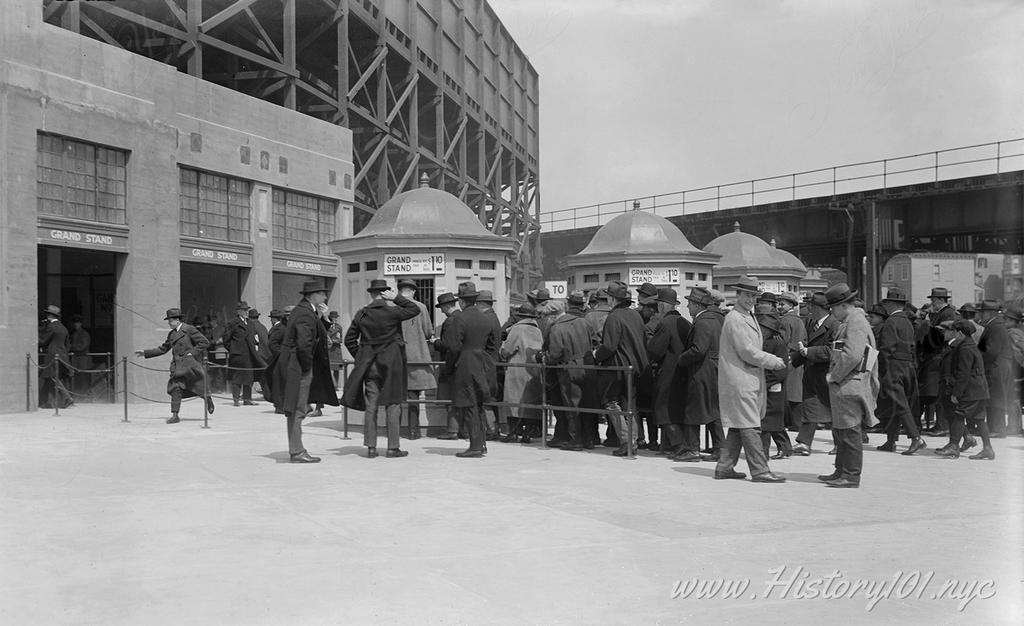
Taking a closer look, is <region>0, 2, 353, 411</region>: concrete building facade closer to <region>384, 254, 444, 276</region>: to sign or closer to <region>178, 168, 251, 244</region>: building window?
<region>178, 168, 251, 244</region>: building window

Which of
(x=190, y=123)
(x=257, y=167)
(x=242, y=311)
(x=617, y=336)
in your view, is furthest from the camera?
(x=257, y=167)

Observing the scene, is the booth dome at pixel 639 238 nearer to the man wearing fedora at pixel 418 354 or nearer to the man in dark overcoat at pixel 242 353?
the man in dark overcoat at pixel 242 353

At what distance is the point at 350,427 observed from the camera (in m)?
15.0

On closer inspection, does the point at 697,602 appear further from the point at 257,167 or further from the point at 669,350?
the point at 257,167

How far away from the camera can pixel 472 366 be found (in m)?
11.7

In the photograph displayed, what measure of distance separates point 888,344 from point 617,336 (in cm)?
338

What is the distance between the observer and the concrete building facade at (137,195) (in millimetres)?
17828

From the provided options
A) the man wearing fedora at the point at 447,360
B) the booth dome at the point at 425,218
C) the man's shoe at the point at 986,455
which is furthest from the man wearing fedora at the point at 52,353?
the man's shoe at the point at 986,455

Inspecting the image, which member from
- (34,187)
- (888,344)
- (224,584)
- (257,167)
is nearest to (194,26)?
(257,167)

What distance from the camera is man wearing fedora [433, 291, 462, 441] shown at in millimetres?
11898

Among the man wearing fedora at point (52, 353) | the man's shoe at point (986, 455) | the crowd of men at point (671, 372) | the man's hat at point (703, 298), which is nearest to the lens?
the crowd of men at point (671, 372)

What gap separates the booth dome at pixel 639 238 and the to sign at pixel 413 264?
22.6ft

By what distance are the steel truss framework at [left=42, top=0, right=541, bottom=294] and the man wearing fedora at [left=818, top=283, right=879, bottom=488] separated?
8.71 m

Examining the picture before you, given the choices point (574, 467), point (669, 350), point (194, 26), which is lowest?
point (574, 467)
